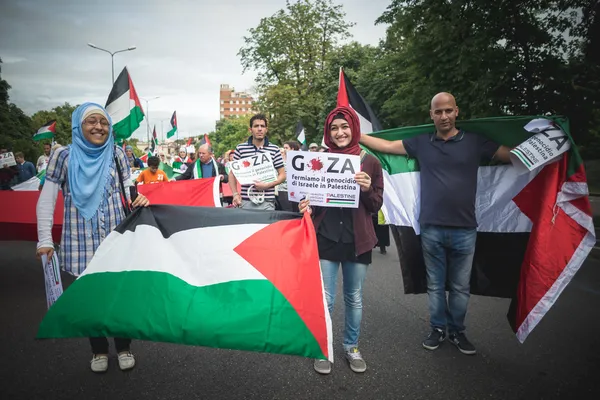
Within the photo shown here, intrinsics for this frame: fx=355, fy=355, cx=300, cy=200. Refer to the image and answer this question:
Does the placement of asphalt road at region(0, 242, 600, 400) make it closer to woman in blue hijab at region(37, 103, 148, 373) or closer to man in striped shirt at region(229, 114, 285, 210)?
woman in blue hijab at region(37, 103, 148, 373)

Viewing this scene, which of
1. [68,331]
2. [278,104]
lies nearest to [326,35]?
[278,104]

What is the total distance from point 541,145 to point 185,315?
295cm

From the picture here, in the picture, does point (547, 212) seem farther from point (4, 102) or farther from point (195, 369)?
point (4, 102)

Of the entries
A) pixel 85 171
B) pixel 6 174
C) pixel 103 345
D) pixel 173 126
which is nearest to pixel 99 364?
pixel 103 345

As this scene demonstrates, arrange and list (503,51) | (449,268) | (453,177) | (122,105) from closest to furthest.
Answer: (453,177)
(449,268)
(122,105)
(503,51)

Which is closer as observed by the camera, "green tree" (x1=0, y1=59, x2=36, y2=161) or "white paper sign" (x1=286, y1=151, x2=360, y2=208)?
"white paper sign" (x1=286, y1=151, x2=360, y2=208)

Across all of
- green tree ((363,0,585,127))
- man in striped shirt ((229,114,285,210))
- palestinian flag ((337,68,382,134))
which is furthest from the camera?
green tree ((363,0,585,127))

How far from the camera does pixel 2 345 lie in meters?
3.29

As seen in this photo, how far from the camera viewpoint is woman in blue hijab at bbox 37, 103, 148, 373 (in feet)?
8.81

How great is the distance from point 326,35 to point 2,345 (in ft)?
99.4

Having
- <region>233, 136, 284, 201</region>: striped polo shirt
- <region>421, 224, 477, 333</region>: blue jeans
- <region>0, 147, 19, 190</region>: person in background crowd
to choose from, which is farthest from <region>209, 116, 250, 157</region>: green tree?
<region>421, 224, 477, 333</region>: blue jeans

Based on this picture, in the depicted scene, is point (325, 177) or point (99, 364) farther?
point (99, 364)

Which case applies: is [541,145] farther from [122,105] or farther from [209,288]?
[122,105]

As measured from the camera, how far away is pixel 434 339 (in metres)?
3.22
